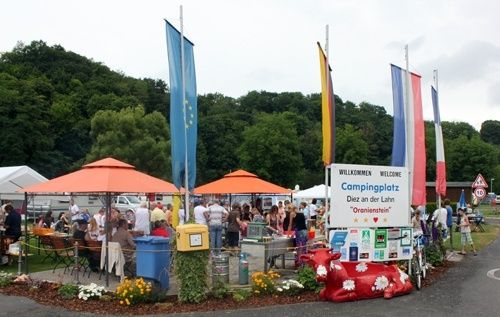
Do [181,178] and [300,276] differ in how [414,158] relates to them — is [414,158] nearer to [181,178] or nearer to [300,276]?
[300,276]

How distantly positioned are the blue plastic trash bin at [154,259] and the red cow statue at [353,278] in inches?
103

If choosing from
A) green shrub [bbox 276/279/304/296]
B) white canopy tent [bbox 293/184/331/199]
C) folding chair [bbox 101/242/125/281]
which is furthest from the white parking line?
white canopy tent [bbox 293/184/331/199]

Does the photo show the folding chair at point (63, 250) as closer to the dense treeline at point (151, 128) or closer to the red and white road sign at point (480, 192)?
the red and white road sign at point (480, 192)

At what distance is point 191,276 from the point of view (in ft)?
31.4

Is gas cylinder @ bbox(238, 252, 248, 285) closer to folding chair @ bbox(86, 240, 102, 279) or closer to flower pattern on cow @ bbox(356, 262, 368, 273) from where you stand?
flower pattern on cow @ bbox(356, 262, 368, 273)

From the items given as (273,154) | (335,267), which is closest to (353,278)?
(335,267)

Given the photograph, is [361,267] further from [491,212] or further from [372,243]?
[491,212]

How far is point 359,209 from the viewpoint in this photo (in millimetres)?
11500

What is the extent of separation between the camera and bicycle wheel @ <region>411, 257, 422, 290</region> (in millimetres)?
11309

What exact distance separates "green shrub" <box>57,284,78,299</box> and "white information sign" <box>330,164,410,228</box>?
5220 millimetres

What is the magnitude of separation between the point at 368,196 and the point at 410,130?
304 cm

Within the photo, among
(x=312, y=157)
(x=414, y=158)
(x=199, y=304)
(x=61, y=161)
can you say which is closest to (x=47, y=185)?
(x=199, y=304)

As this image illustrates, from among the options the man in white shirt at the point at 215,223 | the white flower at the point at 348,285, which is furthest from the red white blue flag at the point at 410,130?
the man in white shirt at the point at 215,223

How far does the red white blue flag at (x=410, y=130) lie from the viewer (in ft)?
44.3
